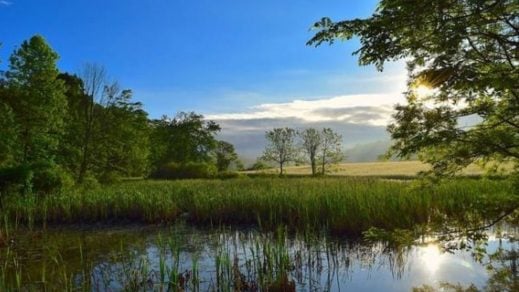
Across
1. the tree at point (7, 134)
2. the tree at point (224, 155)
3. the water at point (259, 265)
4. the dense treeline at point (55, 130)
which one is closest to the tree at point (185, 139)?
the tree at point (224, 155)

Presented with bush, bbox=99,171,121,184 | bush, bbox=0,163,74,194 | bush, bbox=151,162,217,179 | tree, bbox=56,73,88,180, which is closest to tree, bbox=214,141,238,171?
bush, bbox=151,162,217,179

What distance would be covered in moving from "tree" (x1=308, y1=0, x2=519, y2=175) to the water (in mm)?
1638

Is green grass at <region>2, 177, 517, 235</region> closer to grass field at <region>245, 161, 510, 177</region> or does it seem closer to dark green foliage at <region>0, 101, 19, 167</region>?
dark green foliage at <region>0, 101, 19, 167</region>

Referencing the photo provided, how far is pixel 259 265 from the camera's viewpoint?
750cm

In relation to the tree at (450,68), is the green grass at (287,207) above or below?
below

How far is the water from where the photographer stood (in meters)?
7.41

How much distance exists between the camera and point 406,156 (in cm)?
798

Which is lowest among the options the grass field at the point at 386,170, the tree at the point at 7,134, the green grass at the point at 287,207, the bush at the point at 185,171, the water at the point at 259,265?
the water at the point at 259,265

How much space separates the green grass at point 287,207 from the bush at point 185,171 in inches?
998

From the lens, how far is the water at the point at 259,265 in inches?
292

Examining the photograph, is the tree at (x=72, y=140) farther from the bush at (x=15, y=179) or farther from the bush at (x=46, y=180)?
the bush at (x=15, y=179)

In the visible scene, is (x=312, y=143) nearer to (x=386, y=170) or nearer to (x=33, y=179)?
(x=386, y=170)

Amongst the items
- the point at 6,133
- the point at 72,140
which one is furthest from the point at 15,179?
the point at 72,140

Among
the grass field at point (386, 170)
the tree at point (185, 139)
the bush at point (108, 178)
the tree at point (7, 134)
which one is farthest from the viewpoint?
the tree at point (185, 139)
